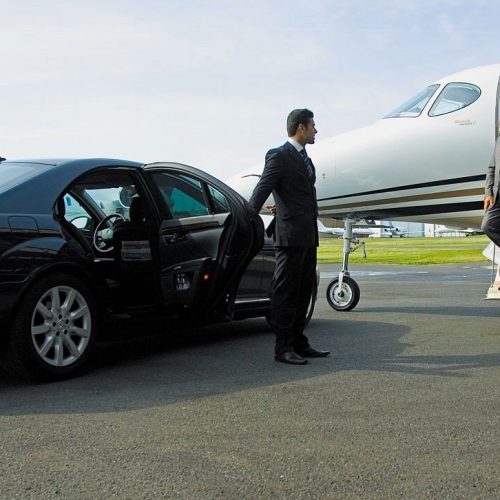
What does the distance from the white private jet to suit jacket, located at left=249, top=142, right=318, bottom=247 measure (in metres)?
3.61

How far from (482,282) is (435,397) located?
10.8 metres

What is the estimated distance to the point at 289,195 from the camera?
586 cm

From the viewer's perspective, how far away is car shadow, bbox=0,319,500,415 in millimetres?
4578

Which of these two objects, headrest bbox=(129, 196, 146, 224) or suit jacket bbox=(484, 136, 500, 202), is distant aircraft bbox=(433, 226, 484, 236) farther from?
headrest bbox=(129, 196, 146, 224)

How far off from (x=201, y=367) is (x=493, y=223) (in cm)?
315

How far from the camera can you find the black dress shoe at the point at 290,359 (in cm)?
571

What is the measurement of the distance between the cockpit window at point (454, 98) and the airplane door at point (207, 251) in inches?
165

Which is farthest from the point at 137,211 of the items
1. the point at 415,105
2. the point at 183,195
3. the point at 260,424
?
the point at 415,105

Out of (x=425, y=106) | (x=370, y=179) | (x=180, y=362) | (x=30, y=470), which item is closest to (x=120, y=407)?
(x=30, y=470)

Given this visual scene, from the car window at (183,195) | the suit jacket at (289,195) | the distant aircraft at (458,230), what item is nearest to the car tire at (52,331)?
the car window at (183,195)

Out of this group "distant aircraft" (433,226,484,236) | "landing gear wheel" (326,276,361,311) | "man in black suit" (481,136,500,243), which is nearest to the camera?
"man in black suit" (481,136,500,243)

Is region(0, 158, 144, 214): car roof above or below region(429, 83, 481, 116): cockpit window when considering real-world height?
below

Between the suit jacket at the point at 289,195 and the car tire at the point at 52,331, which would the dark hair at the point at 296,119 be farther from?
the car tire at the point at 52,331

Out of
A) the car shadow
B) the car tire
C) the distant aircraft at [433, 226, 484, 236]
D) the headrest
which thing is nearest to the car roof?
the headrest
